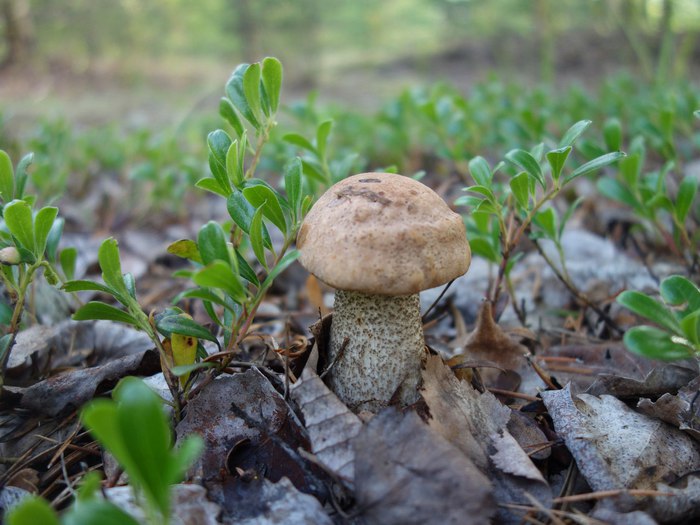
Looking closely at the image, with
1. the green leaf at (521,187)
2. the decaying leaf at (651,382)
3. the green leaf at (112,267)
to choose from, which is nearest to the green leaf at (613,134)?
the green leaf at (521,187)

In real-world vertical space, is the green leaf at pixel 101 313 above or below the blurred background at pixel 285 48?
below

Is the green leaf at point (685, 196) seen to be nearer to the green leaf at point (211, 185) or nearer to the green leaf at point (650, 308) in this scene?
the green leaf at point (650, 308)

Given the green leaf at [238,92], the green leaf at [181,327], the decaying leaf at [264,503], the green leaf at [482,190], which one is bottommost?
the decaying leaf at [264,503]

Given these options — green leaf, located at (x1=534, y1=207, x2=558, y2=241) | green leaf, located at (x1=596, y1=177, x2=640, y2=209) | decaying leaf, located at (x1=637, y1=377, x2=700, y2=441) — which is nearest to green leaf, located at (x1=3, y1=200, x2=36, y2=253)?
green leaf, located at (x1=534, y1=207, x2=558, y2=241)

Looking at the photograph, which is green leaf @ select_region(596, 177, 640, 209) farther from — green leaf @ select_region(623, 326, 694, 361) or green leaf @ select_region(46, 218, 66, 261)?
green leaf @ select_region(46, 218, 66, 261)

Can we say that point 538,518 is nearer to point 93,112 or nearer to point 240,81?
point 240,81

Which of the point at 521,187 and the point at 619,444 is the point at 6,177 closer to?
the point at 521,187

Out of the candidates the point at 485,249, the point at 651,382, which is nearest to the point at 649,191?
the point at 485,249
